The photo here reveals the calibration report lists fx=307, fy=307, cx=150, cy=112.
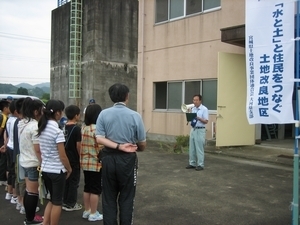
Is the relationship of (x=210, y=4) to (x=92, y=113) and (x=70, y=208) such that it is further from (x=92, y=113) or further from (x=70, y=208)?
(x=70, y=208)

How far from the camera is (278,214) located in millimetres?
4582

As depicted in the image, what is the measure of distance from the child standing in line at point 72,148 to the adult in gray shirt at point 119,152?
44.9 inches

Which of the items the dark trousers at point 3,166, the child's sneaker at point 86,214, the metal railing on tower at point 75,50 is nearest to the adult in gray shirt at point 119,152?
the child's sneaker at point 86,214

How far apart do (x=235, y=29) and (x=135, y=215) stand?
588 centimetres

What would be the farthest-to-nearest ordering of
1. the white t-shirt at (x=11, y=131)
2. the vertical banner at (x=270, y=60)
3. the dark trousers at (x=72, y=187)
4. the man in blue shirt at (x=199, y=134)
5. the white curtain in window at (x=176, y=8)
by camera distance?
the white curtain in window at (x=176, y=8) < the man in blue shirt at (x=199, y=134) < the white t-shirt at (x=11, y=131) < the dark trousers at (x=72, y=187) < the vertical banner at (x=270, y=60)

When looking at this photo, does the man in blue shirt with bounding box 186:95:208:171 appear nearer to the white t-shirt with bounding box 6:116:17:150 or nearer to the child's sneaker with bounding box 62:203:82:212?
the child's sneaker with bounding box 62:203:82:212

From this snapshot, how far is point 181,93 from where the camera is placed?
1109 cm

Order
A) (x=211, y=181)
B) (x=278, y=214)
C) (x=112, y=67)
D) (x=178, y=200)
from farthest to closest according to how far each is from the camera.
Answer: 1. (x=112, y=67)
2. (x=211, y=181)
3. (x=178, y=200)
4. (x=278, y=214)

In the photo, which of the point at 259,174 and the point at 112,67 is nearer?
the point at 259,174

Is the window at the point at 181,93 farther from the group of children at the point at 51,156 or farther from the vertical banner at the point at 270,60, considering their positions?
the group of children at the point at 51,156

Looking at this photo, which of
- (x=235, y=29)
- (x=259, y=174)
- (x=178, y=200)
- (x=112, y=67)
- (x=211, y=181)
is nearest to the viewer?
(x=178, y=200)

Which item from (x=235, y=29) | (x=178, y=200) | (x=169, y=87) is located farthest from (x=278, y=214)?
(x=169, y=87)

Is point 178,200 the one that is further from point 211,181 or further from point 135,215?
point 211,181

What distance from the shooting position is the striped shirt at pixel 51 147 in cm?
365
